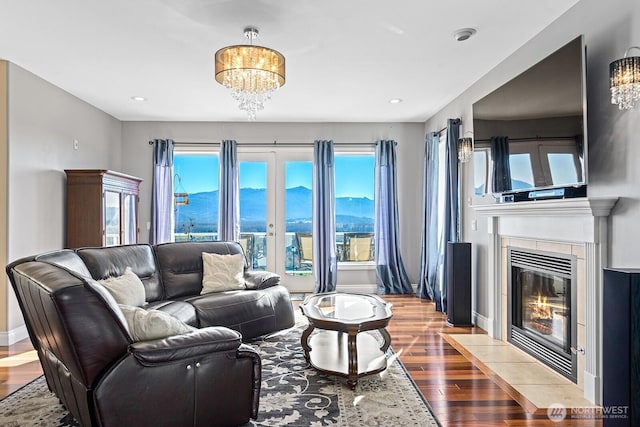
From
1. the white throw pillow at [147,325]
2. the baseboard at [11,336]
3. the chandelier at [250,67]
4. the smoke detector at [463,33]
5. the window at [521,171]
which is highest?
the smoke detector at [463,33]

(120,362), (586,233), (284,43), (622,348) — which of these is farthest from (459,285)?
(120,362)

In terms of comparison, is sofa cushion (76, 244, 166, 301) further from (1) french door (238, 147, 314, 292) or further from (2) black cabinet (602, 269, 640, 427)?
(2) black cabinet (602, 269, 640, 427)

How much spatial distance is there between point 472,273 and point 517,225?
1.05 meters

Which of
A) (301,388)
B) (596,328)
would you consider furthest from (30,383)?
(596,328)

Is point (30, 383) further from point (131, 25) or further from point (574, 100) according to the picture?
point (574, 100)

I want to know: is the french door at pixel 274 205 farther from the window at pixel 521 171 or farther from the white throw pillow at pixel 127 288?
the window at pixel 521 171

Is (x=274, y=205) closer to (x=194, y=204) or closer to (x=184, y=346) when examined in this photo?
(x=194, y=204)

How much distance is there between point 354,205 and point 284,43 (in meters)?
3.36

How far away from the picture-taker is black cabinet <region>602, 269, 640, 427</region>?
1.77 meters

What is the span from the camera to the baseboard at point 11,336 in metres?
3.81

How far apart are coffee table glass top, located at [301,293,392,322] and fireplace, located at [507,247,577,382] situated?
1.25 m

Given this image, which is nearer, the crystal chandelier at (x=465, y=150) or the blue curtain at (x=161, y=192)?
the crystal chandelier at (x=465, y=150)

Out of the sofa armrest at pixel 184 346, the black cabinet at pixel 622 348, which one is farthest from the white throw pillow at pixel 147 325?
the black cabinet at pixel 622 348

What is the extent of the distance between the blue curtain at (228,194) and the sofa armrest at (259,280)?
1751mm
